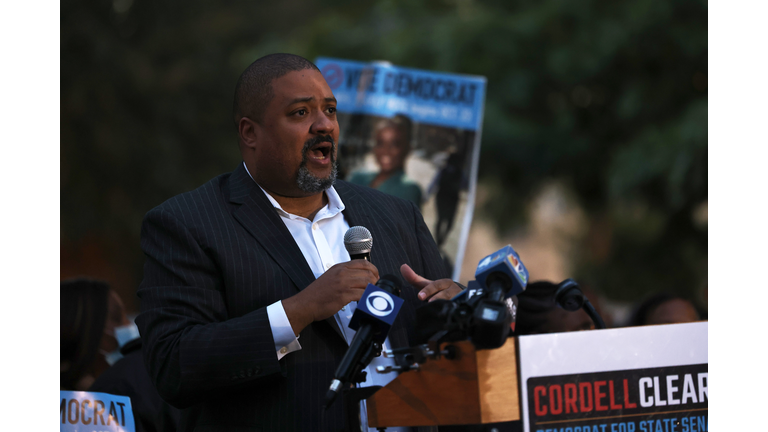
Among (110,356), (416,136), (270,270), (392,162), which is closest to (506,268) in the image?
(270,270)

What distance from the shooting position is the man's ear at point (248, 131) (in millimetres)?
2797

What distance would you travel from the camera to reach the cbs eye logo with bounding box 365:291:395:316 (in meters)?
2.03

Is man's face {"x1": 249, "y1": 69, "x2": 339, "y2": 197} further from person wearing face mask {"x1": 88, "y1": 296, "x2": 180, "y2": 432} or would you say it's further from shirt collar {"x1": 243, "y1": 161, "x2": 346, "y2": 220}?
person wearing face mask {"x1": 88, "y1": 296, "x2": 180, "y2": 432}

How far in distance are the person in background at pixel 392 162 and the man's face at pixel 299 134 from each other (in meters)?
2.10

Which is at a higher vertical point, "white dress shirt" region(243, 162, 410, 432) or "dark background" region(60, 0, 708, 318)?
"dark background" region(60, 0, 708, 318)

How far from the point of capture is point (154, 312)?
7.80 feet

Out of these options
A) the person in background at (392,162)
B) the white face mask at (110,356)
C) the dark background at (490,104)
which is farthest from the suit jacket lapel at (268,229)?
the dark background at (490,104)

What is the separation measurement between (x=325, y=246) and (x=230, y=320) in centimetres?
52

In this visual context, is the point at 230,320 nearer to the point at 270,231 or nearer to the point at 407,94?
the point at 270,231

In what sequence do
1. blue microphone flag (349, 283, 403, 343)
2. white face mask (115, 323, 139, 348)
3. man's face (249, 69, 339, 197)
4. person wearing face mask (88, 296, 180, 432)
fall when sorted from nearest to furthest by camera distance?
blue microphone flag (349, 283, 403, 343) → man's face (249, 69, 339, 197) → person wearing face mask (88, 296, 180, 432) → white face mask (115, 323, 139, 348)

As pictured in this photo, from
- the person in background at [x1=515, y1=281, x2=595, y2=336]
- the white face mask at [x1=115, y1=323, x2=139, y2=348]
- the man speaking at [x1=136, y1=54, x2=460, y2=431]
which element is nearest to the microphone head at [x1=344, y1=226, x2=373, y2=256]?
the man speaking at [x1=136, y1=54, x2=460, y2=431]

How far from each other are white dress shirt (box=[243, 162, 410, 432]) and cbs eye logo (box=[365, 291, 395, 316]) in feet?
1.15

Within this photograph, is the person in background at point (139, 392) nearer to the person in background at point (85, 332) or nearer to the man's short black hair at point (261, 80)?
the person in background at point (85, 332)

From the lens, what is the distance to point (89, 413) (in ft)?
10.3
